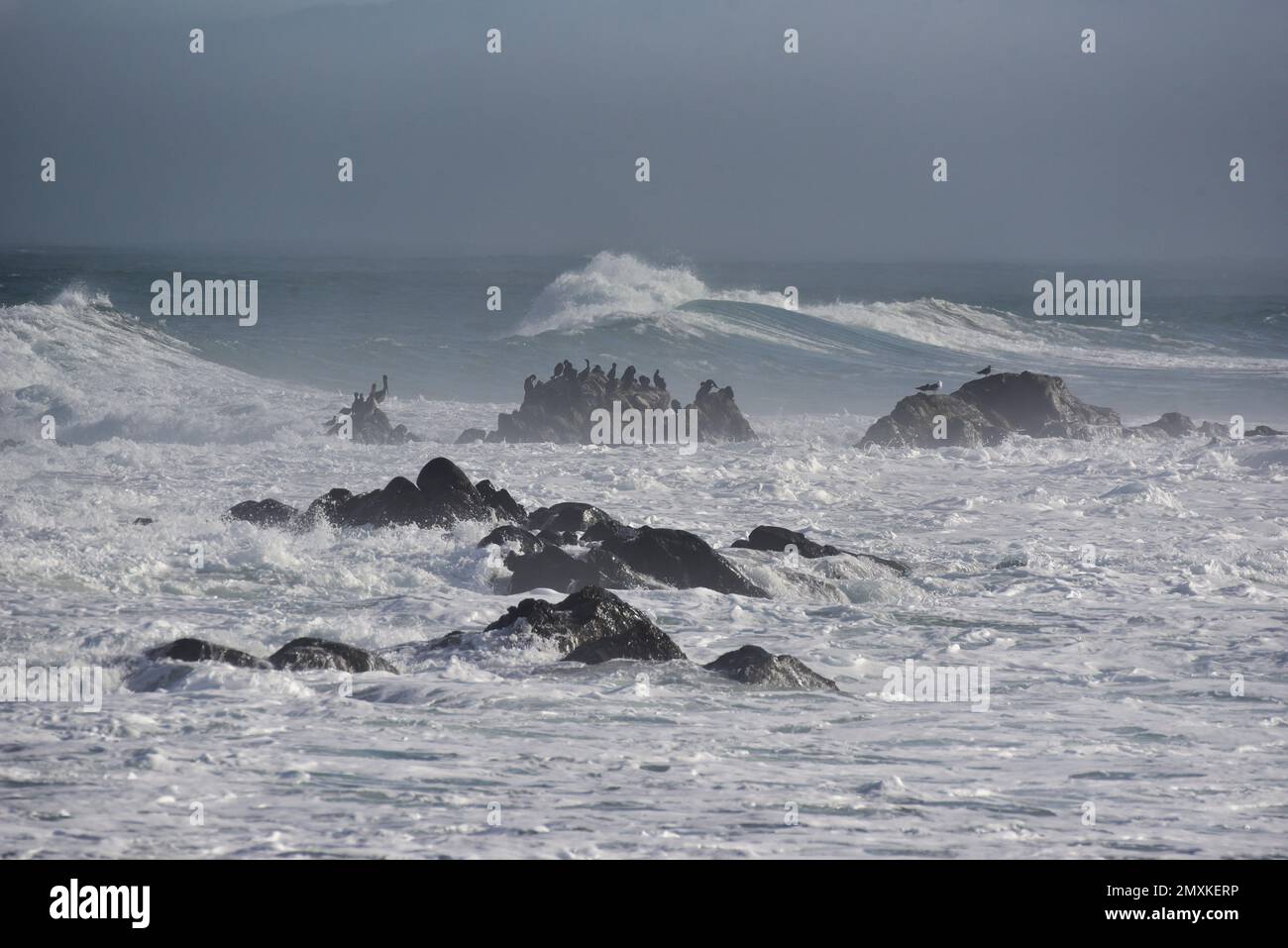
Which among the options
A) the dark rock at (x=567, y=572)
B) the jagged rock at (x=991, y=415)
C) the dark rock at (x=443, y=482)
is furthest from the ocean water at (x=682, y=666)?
the jagged rock at (x=991, y=415)

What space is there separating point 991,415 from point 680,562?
18985mm

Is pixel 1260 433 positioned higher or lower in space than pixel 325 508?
higher

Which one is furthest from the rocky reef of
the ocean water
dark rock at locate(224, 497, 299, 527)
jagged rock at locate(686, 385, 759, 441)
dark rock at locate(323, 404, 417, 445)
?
dark rock at locate(323, 404, 417, 445)

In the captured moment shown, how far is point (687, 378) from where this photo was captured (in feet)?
165

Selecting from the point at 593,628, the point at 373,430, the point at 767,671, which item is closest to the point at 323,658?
the point at 593,628

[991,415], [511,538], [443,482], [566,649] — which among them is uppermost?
[991,415]

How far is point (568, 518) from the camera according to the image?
1823 cm

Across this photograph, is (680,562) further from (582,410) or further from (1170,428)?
(1170,428)

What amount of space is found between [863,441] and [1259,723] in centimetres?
2102

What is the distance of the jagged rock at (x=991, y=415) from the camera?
31234 millimetres

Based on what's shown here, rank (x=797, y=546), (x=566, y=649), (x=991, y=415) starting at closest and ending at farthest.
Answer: (x=566, y=649), (x=797, y=546), (x=991, y=415)

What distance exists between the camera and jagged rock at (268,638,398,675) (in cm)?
1112
